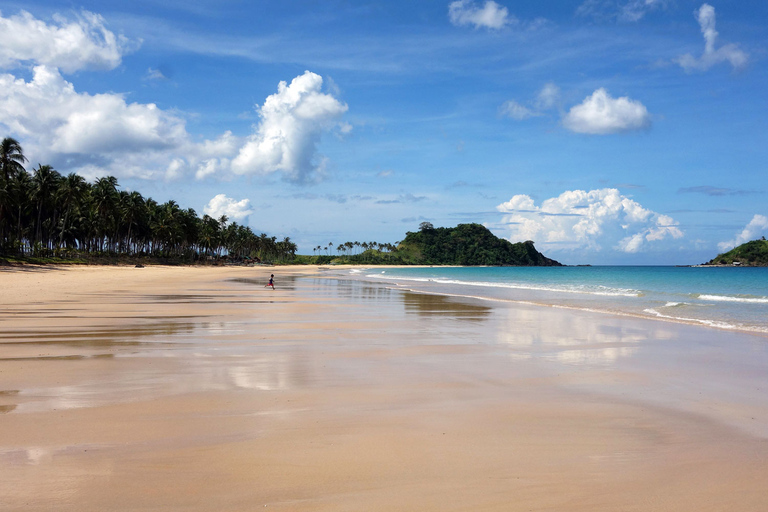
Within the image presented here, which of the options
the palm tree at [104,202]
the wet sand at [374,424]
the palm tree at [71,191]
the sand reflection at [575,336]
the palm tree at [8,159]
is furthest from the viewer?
the palm tree at [104,202]

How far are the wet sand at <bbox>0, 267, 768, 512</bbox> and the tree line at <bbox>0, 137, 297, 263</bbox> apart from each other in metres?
66.9

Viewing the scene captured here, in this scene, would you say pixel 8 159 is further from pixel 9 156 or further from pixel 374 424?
pixel 374 424

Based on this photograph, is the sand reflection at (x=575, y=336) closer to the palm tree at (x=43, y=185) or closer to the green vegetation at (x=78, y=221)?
the green vegetation at (x=78, y=221)

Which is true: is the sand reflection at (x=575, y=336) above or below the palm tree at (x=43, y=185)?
below

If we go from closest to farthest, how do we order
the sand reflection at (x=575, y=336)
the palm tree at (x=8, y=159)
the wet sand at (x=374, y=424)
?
the wet sand at (x=374, y=424) → the sand reflection at (x=575, y=336) → the palm tree at (x=8, y=159)

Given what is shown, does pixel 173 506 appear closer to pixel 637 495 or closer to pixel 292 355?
pixel 637 495

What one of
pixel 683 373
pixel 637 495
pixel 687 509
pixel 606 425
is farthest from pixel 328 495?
pixel 683 373

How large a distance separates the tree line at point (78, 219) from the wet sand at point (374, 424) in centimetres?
6690

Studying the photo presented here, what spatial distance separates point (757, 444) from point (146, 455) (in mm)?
6390

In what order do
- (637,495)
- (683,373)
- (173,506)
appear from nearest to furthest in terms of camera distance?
1. (173,506)
2. (637,495)
3. (683,373)

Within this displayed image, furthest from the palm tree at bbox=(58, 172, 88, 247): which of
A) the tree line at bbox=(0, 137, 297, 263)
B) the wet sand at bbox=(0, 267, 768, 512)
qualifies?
the wet sand at bbox=(0, 267, 768, 512)

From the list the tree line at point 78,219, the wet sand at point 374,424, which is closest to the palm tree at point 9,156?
the tree line at point 78,219

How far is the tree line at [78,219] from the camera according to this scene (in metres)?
70.6

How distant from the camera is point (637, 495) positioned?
4238mm
